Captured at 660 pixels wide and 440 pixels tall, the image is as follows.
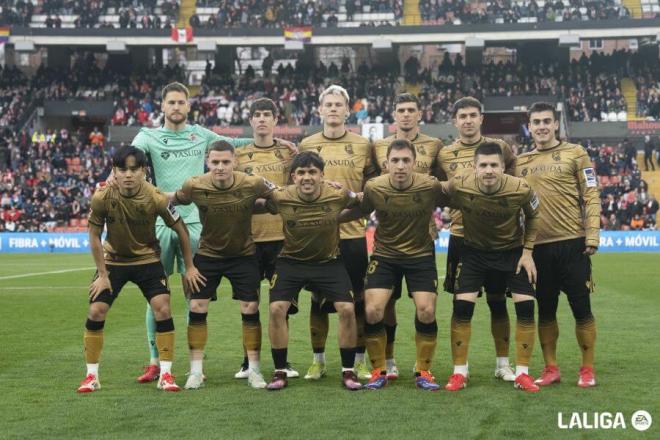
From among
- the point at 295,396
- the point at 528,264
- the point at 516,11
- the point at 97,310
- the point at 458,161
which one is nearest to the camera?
the point at 295,396

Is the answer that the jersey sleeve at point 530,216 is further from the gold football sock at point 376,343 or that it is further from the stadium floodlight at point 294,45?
the stadium floodlight at point 294,45

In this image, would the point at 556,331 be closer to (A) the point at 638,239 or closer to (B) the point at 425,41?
(A) the point at 638,239

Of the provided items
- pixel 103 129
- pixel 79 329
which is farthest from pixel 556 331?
pixel 103 129

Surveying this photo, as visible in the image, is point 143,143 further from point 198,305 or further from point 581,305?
point 581,305

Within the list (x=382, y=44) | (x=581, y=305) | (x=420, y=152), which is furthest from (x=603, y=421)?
(x=382, y=44)

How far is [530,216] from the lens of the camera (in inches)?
291

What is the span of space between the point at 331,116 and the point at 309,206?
99 cm

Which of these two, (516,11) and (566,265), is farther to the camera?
(516,11)

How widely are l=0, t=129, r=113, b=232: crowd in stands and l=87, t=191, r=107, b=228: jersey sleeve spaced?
1091 inches

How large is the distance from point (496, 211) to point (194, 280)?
8.14 ft

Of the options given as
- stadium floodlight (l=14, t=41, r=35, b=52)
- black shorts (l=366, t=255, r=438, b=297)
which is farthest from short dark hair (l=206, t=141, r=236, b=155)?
stadium floodlight (l=14, t=41, r=35, b=52)


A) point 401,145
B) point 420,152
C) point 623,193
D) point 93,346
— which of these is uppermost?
point 401,145

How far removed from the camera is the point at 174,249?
834cm

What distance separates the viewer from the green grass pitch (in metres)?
5.93
